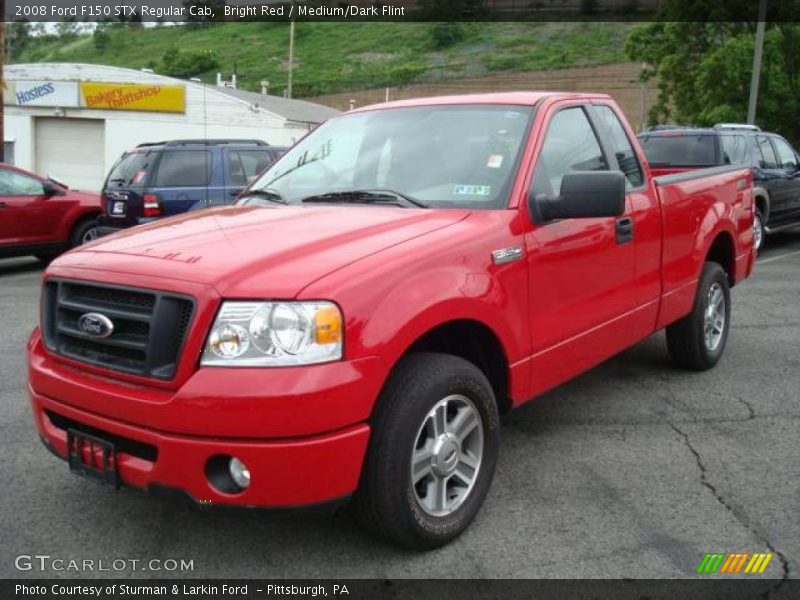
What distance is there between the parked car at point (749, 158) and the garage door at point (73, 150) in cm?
2618

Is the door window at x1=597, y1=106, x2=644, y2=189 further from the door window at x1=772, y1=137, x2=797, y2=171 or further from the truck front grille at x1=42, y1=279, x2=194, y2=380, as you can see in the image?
the door window at x1=772, y1=137, x2=797, y2=171

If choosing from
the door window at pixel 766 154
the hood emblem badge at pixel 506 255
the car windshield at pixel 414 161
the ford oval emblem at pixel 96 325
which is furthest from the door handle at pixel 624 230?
the door window at pixel 766 154

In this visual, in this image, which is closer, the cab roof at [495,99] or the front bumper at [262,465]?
the front bumper at [262,465]

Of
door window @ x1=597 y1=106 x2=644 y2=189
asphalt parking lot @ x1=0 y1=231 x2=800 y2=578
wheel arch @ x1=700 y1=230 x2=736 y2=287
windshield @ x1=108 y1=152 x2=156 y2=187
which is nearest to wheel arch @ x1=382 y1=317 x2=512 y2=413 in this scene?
asphalt parking lot @ x1=0 y1=231 x2=800 y2=578

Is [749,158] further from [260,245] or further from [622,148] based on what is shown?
[260,245]

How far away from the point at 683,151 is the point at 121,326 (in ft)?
31.9

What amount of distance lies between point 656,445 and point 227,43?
9128 cm

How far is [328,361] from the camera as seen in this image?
2.86 meters

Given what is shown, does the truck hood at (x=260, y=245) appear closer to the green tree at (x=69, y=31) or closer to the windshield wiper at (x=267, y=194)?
the windshield wiper at (x=267, y=194)

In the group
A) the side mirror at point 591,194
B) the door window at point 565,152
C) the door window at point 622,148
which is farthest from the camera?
the door window at point 622,148

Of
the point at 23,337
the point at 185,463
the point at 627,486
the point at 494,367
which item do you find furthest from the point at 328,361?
the point at 23,337

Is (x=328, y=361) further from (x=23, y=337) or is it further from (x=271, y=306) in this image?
(x=23, y=337)

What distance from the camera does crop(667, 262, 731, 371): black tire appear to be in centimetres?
562

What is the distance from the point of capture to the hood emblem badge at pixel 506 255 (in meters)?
3.57
